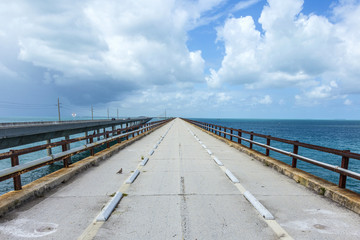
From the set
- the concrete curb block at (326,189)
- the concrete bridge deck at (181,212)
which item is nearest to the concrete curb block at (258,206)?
the concrete bridge deck at (181,212)

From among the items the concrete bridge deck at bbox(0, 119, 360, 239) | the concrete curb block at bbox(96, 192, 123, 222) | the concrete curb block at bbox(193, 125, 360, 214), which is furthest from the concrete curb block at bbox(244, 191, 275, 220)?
the concrete curb block at bbox(96, 192, 123, 222)

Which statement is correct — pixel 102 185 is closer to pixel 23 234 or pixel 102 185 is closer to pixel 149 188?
pixel 149 188

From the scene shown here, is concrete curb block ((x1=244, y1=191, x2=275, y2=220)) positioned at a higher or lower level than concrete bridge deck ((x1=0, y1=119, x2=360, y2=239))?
higher

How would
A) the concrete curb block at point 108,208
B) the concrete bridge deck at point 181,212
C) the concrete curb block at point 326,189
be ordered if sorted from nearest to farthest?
the concrete bridge deck at point 181,212 < the concrete curb block at point 108,208 < the concrete curb block at point 326,189

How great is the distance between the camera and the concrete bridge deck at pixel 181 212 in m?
3.43

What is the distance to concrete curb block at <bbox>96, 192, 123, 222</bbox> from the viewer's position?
151 inches

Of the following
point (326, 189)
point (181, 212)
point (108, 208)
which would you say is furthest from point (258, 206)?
point (108, 208)

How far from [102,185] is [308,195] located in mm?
5457

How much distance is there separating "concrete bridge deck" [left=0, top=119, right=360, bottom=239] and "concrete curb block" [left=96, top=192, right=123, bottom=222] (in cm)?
9

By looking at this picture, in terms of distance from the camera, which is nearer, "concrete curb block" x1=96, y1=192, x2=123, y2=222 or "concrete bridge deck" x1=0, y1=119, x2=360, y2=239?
"concrete bridge deck" x1=0, y1=119, x2=360, y2=239

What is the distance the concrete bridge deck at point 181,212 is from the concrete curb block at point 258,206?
75mm

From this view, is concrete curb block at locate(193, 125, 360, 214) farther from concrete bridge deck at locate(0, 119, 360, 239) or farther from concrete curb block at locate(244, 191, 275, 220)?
concrete curb block at locate(244, 191, 275, 220)

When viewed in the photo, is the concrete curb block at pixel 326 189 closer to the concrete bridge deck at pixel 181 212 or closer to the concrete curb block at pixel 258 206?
the concrete bridge deck at pixel 181 212

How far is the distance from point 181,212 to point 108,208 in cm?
148
